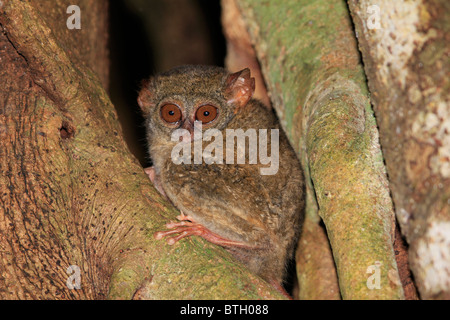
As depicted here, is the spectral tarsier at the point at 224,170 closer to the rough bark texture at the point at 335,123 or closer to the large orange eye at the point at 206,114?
the large orange eye at the point at 206,114

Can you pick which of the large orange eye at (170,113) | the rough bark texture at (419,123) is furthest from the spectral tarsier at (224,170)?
the rough bark texture at (419,123)

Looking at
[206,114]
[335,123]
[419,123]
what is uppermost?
[206,114]

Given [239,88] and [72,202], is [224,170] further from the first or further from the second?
[72,202]

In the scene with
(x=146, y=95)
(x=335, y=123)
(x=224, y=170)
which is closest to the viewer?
(x=335, y=123)

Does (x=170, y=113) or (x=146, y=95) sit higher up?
(x=146, y=95)

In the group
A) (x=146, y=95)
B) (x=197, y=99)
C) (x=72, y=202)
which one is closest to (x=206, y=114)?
(x=197, y=99)

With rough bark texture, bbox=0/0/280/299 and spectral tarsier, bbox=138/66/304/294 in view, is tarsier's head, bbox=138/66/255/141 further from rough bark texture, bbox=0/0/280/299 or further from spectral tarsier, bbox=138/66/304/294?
rough bark texture, bbox=0/0/280/299

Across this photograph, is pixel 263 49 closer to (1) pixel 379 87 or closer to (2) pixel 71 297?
(1) pixel 379 87
